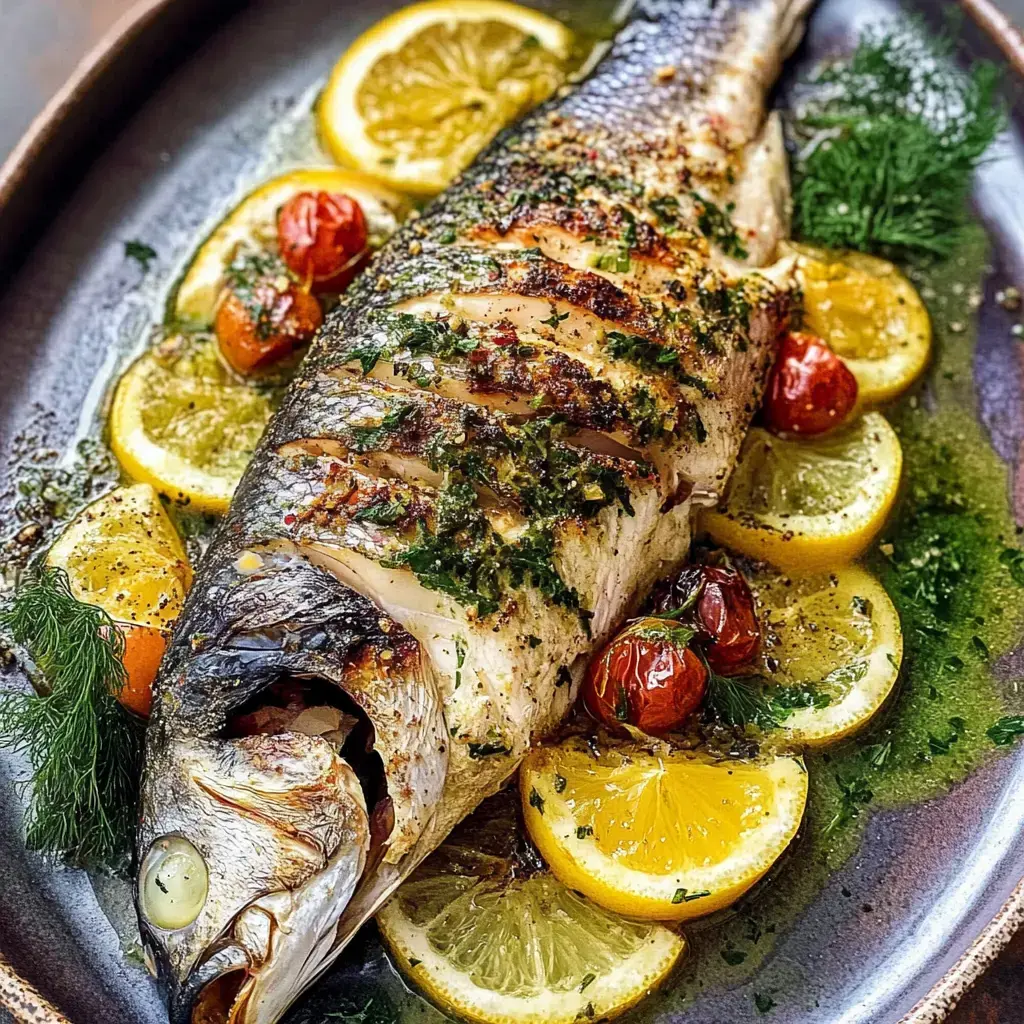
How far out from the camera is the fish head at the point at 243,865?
2410 mm

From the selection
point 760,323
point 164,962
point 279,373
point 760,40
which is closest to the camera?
point 164,962

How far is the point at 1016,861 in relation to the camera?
3.01 meters

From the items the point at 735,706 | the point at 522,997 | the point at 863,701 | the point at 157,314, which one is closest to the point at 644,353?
the point at 735,706

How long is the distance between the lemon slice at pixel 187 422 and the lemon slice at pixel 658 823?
139cm

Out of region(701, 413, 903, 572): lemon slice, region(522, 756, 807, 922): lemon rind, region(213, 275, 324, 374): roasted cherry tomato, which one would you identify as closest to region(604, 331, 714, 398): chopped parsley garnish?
region(701, 413, 903, 572): lemon slice

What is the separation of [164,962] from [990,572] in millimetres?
2610

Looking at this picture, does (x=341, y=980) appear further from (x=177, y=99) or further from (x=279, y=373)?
(x=177, y=99)

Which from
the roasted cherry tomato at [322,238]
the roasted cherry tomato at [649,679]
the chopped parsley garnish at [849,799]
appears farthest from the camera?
the roasted cherry tomato at [322,238]

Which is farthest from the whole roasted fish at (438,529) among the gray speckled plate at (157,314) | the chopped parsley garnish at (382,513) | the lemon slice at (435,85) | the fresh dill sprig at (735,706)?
the lemon slice at (435,85)

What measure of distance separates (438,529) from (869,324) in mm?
1976

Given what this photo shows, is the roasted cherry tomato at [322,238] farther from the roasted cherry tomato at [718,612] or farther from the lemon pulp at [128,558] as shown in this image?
the roasted cherry tomato at [718,612]

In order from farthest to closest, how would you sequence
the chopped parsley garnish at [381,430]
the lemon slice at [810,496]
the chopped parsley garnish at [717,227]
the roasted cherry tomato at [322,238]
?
the roasted cherry tomato at [322,238] < the chopped parsley garnish at [717,227] < the lemon slice at [810,496] < the chopped parsley garnish at [381,430]

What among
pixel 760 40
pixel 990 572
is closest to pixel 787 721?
pixel 990 572

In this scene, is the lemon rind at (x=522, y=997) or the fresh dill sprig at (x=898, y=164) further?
the fresh dill sprig at (x=898, y=164)
